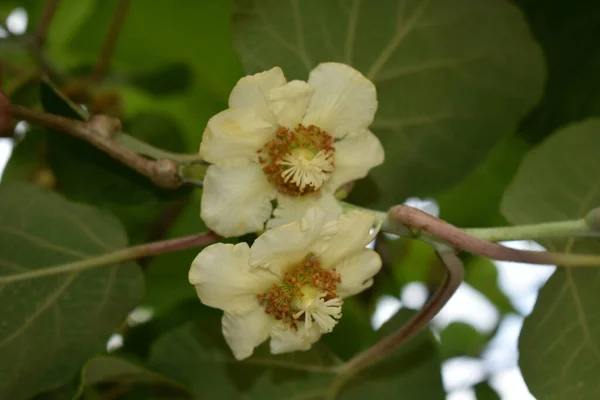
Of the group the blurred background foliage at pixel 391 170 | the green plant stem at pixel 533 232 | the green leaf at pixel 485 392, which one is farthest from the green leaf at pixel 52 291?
the green leaf at pixel 485 392

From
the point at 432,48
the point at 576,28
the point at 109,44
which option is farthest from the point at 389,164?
the point at 109,44

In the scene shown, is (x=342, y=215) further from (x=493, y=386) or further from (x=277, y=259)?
(x=493, y=386)

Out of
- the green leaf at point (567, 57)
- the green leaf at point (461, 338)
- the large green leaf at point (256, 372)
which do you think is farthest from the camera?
the green leaf at point (461, 338)

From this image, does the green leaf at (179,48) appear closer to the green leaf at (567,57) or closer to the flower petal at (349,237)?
the green leaf at (567,57)

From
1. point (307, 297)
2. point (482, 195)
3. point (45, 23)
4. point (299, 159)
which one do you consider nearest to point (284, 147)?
point (299, 159)

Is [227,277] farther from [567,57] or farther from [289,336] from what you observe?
[567,57]

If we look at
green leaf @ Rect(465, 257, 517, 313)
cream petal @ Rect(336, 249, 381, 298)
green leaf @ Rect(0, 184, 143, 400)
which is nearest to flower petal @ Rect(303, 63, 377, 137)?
cream petal @ Rect(336, 249, 381, 298)
